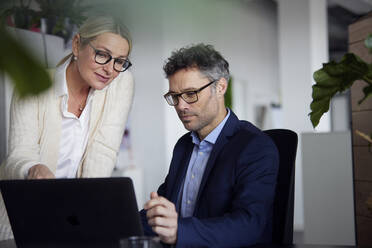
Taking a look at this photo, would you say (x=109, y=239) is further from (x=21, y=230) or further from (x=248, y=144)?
(x=248, y=144)

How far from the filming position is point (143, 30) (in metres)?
0.24

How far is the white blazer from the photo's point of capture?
233 centimetres

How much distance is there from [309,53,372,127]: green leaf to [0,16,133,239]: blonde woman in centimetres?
127

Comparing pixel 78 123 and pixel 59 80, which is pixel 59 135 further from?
pixel 59 80

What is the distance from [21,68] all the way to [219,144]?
1.59 m

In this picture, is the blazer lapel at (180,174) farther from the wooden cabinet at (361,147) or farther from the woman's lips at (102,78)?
the wooden cabinet at (361,147)

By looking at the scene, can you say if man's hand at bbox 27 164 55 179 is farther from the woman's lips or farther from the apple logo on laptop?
the apple logo on laptop

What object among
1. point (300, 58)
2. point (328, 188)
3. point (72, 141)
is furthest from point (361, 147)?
point (300, 58)

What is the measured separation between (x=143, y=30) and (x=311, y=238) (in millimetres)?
3297

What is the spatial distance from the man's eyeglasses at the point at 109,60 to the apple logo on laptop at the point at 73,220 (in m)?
1.42

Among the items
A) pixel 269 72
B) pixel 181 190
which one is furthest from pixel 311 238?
pixel 269 72

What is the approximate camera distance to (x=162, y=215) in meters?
1.21

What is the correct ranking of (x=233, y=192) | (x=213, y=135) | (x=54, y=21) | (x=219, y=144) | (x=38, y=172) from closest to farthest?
(x=233, y=192), (x=219, y=144), (x=213, y=135), (x=54, y=21), (x=38, y=172)

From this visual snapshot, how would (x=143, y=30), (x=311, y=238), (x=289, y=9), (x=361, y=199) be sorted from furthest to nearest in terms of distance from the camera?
1. (x=289, y=9)
2. (x=311, y=238)
3. (x=361, y=199)
4. (x=143, y=30)
